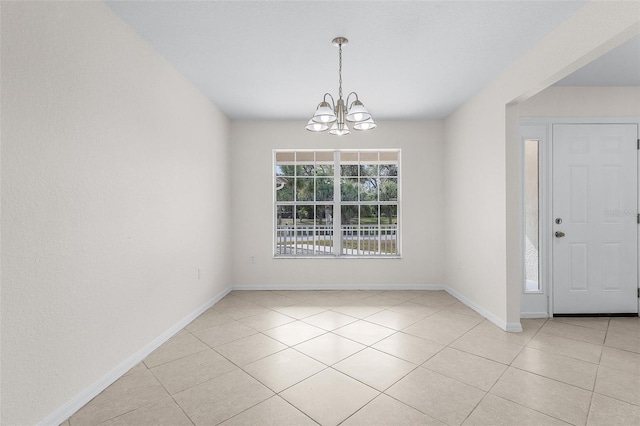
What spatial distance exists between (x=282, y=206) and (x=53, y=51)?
3366mm

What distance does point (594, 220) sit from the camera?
349cm

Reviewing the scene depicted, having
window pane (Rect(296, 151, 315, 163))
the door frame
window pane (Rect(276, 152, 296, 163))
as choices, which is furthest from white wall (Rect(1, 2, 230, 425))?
the door frame

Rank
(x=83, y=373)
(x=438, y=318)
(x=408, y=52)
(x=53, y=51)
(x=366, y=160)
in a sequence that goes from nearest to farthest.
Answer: (x=53, y=51) → (x=83, y=373) → (x=408, y=52) → (x=438, y=318) → (x=366, y=160)

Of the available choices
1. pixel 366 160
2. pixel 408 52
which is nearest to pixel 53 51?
pixel 408 52

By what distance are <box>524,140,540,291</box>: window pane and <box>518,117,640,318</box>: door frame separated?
0.04m

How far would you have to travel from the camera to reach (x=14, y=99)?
1535 mm

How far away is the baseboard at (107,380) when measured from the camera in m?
1.75

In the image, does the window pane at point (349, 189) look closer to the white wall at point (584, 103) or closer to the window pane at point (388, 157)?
the window pane at point (388, 157)

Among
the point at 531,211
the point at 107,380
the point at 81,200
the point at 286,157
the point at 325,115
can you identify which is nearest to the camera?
the point at 81,200

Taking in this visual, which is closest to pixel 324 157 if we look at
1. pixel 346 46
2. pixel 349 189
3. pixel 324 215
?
pixel 349 189

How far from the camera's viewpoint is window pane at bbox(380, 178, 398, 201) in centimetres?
489

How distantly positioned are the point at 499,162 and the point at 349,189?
2203 millimetres

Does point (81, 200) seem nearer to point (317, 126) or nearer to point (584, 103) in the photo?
point (317, 126)

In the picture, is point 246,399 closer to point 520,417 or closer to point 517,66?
point 520,417
